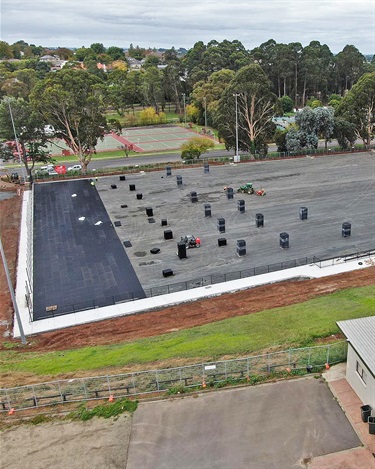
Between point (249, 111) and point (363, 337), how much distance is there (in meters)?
58.6

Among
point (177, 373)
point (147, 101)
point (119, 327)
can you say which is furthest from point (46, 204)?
point (147, 101)

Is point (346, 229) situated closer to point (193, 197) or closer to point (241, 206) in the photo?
point (241, 206)

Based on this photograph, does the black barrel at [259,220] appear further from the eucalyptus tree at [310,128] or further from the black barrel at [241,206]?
the eucalyptus tree at [310,128]

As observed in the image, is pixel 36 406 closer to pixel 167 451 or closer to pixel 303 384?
pixel 167 451

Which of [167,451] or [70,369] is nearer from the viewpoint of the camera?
[167,451]

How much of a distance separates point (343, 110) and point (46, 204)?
53.5 meters

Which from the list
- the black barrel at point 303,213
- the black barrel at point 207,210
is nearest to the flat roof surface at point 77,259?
the black barrel at point 207,210

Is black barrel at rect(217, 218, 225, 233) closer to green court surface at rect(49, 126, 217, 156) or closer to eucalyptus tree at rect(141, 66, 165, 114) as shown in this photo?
green court surface at rect(49, 126, 217, 156)

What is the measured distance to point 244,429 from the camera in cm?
1689

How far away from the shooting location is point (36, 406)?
1911 cm

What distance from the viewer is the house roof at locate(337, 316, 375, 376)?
1721cm

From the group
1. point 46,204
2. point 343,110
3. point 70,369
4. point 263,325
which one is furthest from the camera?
point 343,110

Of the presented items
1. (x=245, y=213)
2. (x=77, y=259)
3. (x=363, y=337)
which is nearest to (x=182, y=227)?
(x=245, y=213)

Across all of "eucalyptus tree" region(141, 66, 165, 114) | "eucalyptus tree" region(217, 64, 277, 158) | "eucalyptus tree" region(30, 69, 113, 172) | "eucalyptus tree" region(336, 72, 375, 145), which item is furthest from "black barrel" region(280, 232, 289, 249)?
"eucalyptus tree" region(141, 66, 165, 114)
